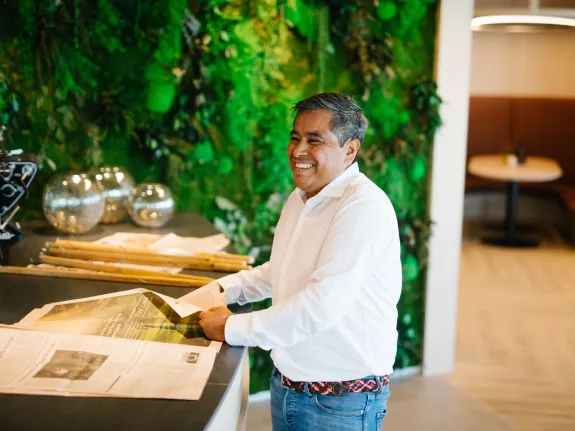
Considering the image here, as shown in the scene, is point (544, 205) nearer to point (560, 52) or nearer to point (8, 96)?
point (560, 52)

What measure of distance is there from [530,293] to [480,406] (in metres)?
2.12

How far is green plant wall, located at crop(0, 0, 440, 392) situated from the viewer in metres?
3.02

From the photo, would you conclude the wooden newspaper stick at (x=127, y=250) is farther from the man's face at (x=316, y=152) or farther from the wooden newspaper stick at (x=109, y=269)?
the man's face at (x=316, y=152)

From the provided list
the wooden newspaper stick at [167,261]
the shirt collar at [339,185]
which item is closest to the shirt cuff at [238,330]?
the shirt collar at [339,185]

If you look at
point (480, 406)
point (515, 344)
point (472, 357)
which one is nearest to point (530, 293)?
point (515, 344)

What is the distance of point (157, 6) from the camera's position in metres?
3.09

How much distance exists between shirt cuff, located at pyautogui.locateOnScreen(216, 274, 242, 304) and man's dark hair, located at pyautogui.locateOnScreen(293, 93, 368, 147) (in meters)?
0.46

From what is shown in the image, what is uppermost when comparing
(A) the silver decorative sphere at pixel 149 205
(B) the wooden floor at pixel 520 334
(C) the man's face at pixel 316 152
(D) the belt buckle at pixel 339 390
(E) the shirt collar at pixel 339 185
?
(C) the man's face at pixel 316 152

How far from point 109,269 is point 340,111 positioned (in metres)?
0.86

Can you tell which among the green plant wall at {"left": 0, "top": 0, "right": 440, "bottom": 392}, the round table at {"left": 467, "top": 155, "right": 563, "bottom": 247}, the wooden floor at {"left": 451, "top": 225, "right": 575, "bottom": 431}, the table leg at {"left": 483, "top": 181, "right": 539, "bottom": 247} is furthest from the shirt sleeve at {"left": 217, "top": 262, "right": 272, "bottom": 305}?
the table leg at {"left": 483, "top": 181, "right": 539, "bottom": 247}

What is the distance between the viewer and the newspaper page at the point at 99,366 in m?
1.36

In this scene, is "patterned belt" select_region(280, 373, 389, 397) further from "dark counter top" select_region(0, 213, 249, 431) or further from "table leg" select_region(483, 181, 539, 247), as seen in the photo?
"table leg" select_region(483, 181, 539, 247)

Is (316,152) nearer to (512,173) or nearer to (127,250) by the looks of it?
(127,250)

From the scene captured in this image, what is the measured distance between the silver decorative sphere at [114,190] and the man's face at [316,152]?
1.23 metres
